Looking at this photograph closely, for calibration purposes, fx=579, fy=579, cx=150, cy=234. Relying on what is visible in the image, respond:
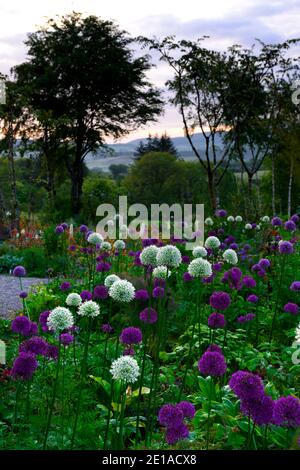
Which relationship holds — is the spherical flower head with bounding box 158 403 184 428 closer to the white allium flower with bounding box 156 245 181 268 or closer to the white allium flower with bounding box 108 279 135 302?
the white allium flower with bounding box 108 279 135 302

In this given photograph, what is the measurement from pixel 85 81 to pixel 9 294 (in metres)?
27.2

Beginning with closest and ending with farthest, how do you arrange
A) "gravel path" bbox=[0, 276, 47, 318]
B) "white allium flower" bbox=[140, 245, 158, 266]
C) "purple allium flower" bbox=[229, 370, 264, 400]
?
"purple allium flower" bbox=[229, 370, 264, 400], "white allium flower" bbox=[140, 245, 158, 266], "gravel path" bbox=[0, 276, 47, 318]

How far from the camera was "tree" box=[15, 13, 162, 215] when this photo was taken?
1347 inches

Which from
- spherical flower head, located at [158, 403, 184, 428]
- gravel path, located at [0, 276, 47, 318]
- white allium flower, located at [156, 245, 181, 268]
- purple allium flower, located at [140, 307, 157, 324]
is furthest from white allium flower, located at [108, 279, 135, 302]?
gravel path, located at [0, 276, 47, 318]

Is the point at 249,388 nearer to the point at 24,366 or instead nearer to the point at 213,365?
the point at 213,365

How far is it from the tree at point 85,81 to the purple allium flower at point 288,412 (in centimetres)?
3127

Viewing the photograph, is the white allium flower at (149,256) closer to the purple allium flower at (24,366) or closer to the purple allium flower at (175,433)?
the purple allium flower at (24,366)

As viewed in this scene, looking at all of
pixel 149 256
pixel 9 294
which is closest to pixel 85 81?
pixel 9 294

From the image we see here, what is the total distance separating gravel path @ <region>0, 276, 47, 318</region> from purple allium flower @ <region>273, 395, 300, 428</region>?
5723mm

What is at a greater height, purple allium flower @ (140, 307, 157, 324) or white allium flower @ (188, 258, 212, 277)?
white allium flower @ (188, 258, 212, 277)

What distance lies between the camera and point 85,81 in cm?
3469
